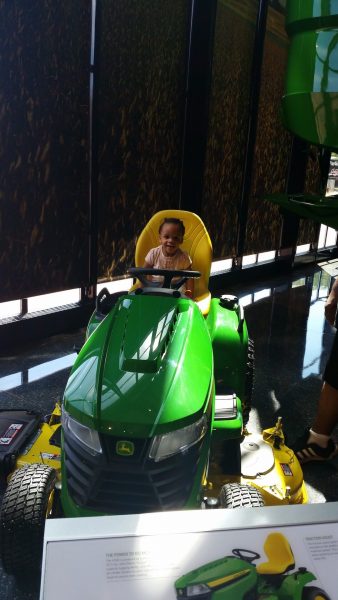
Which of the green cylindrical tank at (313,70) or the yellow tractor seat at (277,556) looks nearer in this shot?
the yellow tractor seat at (277,556)

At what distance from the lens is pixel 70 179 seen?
3.93 metres

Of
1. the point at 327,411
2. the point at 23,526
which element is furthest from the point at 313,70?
the point at 327,411

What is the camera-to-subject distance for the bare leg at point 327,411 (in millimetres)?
2473

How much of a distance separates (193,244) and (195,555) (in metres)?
2.28

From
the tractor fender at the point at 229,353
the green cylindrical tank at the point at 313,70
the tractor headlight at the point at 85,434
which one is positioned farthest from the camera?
the tractor fender at the point at 229,353

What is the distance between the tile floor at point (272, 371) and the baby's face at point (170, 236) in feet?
3.49

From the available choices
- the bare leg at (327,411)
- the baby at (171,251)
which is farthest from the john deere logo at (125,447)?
the bare leg at (327,411)

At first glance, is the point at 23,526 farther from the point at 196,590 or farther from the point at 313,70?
the point at 313,70

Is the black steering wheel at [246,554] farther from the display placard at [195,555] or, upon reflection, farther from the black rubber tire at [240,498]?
the black rubber tire at [240,498]

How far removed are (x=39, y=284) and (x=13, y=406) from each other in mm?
1319

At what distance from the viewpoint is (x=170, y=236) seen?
268 centimetres

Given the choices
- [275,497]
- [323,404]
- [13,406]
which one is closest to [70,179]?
[13,406]

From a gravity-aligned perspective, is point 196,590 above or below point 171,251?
below

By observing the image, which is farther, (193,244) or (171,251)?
(193,244)
